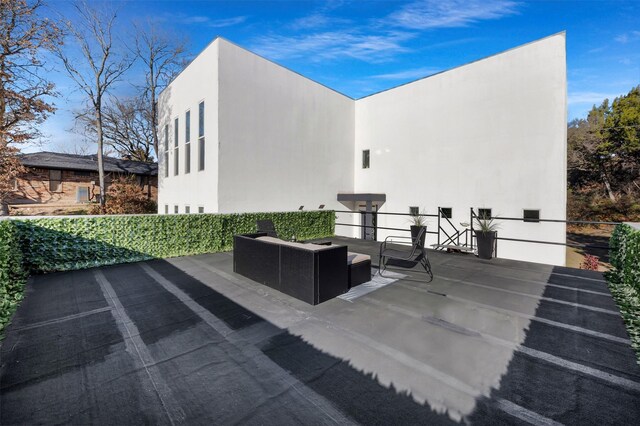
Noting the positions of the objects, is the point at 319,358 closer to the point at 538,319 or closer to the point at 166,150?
the point at 538,319

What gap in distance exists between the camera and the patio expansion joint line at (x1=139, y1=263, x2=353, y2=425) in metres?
1.82

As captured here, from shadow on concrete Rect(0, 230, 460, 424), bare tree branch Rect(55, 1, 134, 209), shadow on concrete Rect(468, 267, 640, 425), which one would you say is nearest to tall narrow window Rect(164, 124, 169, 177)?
bare tree branch Rect(55, 1, 134, 209)

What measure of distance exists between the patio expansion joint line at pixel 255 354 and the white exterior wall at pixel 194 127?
5239 mm

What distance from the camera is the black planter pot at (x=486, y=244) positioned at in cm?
629

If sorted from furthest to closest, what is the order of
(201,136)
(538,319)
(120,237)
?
(201,136) < (120,237) < (538,319)

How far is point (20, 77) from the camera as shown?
11195mm

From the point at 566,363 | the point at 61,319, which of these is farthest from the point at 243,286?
the point at 566,363

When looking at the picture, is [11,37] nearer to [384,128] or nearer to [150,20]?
[150,20]

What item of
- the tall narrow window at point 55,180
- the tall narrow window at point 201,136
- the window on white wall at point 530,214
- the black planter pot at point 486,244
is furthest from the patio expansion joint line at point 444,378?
the tall narrow window at point 55,180

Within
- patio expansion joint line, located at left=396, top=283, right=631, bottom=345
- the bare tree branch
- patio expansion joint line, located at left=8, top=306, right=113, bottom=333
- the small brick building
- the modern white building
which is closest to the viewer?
patio expansion joint line, located at left=396, top=283, right=631, bottom=345

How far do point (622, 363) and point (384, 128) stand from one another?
11.5m

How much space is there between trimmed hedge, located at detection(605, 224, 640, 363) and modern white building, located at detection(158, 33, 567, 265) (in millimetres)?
4321

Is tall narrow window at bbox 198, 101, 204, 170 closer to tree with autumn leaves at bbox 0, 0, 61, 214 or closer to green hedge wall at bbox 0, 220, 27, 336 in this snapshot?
green hedge wall at bbox 0, 220, 27, 336

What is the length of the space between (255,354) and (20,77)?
16219 millimetres
